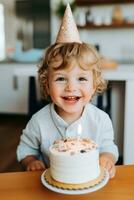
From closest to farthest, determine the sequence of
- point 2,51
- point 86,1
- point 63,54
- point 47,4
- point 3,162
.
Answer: point 63,54 → point 3,162 → point 86,1 → point 47,4 → point 2,51

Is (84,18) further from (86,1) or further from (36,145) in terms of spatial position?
(36,145)

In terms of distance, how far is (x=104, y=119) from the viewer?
106 centimetres

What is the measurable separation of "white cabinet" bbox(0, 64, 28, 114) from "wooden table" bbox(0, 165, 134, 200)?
10.9 ft

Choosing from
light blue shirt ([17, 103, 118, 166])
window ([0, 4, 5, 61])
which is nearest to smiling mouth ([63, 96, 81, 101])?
light blue shirt ([17, 103, 118, 166])

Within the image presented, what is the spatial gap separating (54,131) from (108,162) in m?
0.27

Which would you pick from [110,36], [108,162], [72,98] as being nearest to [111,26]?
[110,36]

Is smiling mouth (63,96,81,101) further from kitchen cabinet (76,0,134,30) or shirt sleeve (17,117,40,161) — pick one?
kitchen cabinet (76,0,134,30)

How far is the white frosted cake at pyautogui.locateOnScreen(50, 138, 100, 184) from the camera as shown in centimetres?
62

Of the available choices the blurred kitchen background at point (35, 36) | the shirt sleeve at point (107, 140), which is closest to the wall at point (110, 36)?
the blurred kitchen background at point (35, 36)

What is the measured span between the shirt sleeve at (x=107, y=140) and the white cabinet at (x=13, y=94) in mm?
3031

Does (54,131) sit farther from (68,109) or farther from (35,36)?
(35,36)

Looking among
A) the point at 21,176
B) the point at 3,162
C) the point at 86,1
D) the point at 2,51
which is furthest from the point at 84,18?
the point at 21,176

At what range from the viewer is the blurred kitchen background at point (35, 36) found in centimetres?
357

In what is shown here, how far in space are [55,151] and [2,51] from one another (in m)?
3.80
